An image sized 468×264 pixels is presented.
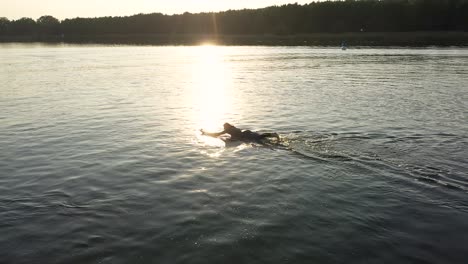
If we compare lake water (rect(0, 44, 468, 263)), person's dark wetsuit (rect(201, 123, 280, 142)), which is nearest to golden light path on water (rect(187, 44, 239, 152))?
lake water (rect(0, 44, 468, 263))

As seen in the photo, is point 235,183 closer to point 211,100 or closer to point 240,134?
point 240,134

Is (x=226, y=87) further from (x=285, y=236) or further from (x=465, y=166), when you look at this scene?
(x=285, y=236)

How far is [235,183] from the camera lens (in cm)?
1547

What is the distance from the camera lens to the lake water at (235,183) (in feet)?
35.7

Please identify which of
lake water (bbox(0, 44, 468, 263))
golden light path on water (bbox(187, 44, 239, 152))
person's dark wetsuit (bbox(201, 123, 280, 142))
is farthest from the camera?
golden light path on water (bbox(187, 44, 239, 152))

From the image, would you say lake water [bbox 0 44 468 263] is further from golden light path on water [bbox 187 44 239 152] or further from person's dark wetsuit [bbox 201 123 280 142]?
person's dark wetsuit [bbox 201 123 280 142]

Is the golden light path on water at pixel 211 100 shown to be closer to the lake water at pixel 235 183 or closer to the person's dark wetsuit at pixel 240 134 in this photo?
the lake water at pixel 235 183

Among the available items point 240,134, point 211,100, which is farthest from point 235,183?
point 211,100

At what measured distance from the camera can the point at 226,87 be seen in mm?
46250

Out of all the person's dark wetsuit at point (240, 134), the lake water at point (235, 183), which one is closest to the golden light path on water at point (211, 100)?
the lake water at point (235, 183)

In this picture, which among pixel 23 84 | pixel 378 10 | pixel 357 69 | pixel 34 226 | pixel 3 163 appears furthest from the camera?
pixel 378 10

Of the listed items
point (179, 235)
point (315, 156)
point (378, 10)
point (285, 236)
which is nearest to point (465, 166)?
point (315, 156)

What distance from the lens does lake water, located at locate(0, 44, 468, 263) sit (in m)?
10.9

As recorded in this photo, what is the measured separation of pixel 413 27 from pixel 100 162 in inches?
6374
